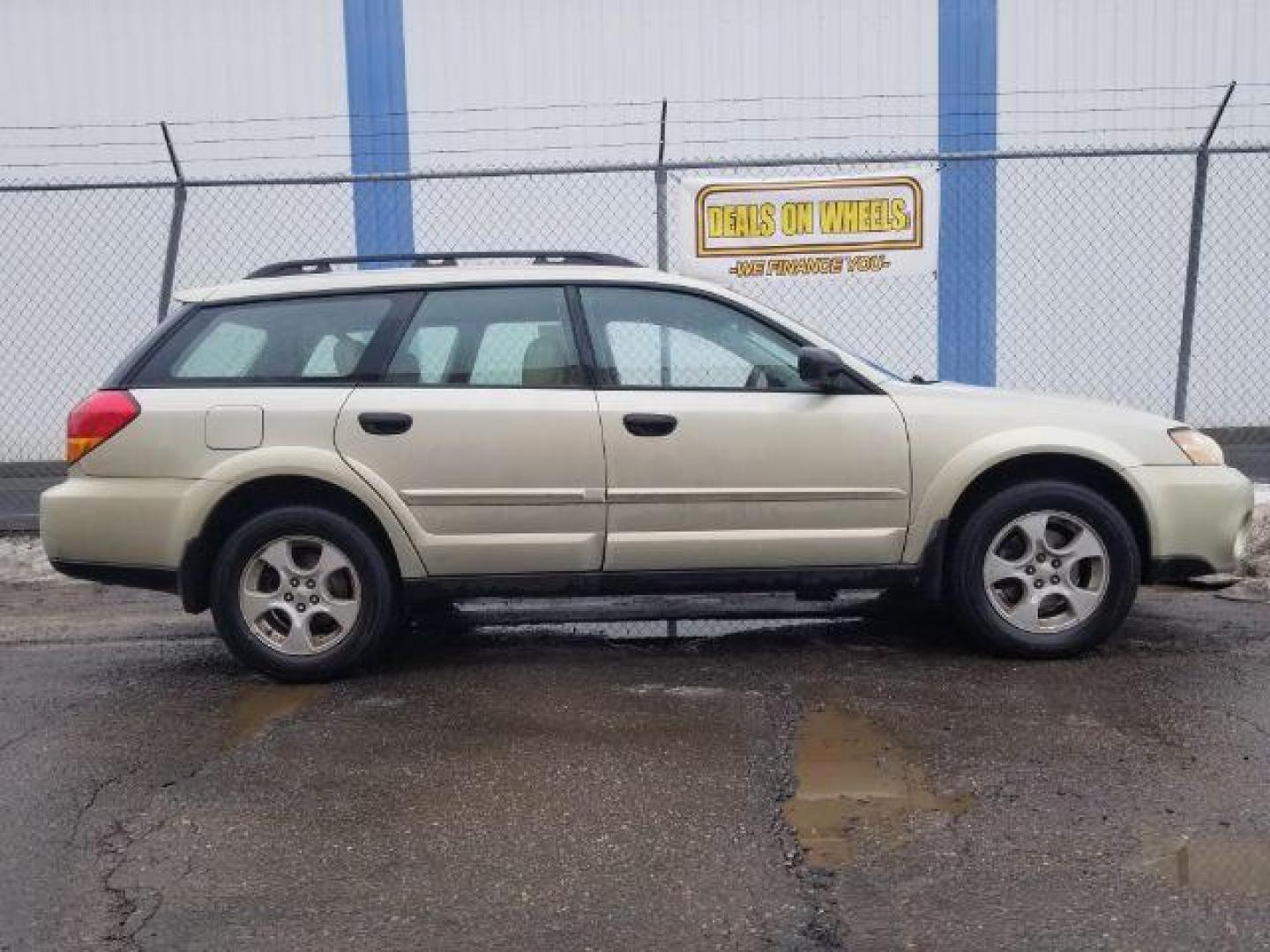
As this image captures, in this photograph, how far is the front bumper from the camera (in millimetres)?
5328

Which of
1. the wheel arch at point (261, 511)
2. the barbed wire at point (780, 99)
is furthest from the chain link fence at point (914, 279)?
the wheel arch at point (261, 511)

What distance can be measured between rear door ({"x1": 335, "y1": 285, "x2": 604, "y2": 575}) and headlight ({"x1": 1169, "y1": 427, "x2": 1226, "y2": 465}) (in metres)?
2.32

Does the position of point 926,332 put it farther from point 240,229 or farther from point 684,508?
point 684,508

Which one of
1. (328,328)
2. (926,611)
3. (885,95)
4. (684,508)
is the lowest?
(926,611)

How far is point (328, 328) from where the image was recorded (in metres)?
5.42

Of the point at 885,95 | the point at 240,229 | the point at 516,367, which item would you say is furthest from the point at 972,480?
the point at 240,229

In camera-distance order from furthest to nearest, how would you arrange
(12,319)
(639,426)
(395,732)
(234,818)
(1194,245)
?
(12,319), (1194,245), (639,426), (395,732), (234,818)

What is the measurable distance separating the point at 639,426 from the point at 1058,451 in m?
1.65

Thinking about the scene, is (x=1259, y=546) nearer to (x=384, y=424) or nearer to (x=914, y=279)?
(x=384, y=424)

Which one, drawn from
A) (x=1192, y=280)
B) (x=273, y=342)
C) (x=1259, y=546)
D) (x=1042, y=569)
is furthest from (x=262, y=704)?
(x=1192, y=280)

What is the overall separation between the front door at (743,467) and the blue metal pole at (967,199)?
7105mm

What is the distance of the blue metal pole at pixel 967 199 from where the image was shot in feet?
40.4

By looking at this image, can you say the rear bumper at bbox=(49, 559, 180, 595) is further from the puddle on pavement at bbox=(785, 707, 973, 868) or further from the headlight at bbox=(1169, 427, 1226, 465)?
the headlight at bbox=(1169, 427, 1226, 465)

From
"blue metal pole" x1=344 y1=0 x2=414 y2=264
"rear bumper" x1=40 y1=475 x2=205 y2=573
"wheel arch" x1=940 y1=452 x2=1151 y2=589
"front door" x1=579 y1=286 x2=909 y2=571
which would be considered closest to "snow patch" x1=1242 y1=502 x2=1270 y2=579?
"wheel arch" x1=940 y1=452 x2=1151 y2=589
